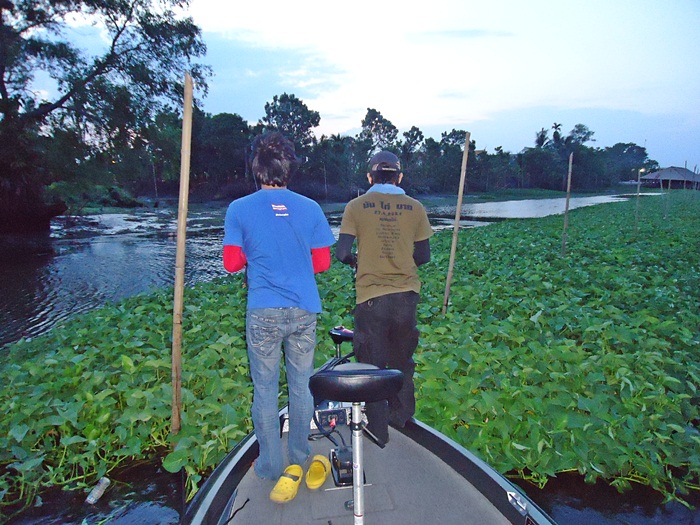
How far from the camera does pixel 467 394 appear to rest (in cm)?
446

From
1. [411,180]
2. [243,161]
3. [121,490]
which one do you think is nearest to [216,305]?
[121,490]

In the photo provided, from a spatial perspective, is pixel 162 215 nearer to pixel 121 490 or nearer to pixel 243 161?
pixel 243 161

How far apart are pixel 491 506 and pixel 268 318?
1.58m

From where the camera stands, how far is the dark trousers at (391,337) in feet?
11.1

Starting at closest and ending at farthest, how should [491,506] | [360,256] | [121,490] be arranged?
[491,506] → [360,256] → [121,490]

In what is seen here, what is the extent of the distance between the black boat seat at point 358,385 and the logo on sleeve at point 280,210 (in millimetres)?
Result: 1084

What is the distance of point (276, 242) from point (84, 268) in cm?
1838

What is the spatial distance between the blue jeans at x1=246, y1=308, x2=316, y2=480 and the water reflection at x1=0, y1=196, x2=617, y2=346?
28.7ft

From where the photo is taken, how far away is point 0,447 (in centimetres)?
405

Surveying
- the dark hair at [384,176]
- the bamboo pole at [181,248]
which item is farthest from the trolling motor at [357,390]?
the bamboo pole at [181,248]

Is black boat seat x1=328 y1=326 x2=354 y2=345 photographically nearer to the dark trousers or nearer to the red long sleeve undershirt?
the dark trousers

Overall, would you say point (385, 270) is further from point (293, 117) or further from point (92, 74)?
point (293, 117)

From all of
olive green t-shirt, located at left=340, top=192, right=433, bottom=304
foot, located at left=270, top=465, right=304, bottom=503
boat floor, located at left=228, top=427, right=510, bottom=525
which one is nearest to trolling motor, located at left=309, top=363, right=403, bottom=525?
boat floor, located at left=228, top=427, right=510, bottom=525

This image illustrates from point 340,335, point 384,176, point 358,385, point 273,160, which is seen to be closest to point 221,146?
point 384,176
